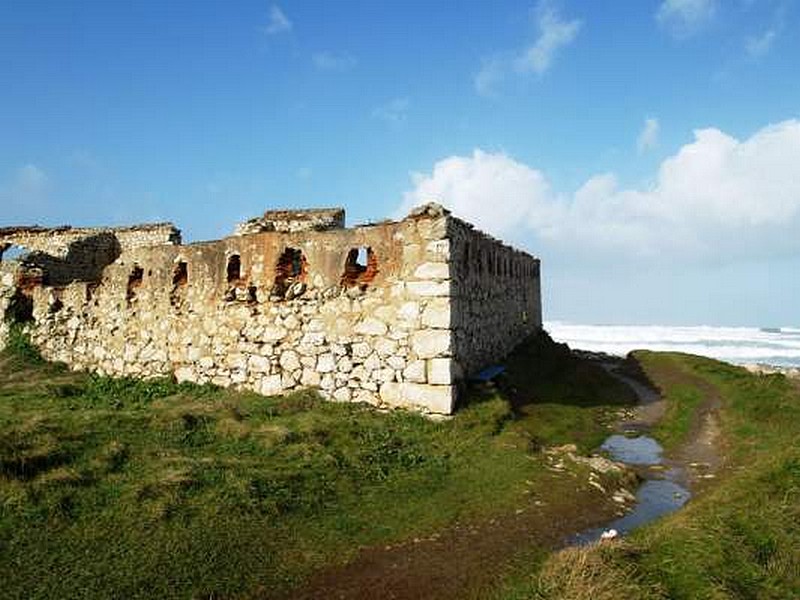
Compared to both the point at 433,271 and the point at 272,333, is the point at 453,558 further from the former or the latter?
the point at 272,333

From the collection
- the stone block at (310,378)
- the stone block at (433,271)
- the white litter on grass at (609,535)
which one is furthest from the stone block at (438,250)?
the white litter on grass at (609,535)

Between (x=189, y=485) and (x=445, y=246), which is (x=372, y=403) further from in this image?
(x=189, y=485)

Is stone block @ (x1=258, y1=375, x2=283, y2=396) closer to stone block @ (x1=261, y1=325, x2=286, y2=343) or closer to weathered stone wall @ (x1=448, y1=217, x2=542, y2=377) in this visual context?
stone block @ (x1=261, y1=325, x2=286, y2=343)

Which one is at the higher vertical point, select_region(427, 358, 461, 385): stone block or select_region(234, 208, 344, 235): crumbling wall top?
select_region(234, 208, 344, 235): crumbling wall top

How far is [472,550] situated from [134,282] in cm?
1312

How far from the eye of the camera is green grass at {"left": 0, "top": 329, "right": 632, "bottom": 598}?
6281mm

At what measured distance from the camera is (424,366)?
12.3 metres

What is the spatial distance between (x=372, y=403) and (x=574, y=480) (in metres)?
4.73

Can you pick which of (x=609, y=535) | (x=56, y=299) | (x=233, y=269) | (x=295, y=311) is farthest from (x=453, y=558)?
(x=56, y=299)

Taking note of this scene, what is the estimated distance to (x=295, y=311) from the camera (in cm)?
1369

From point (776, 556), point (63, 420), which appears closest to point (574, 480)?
point (776, 556)

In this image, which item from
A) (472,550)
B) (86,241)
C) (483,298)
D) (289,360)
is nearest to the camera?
(472,550)

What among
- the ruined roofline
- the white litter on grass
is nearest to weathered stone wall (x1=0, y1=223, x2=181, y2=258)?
A: the ruined roofline

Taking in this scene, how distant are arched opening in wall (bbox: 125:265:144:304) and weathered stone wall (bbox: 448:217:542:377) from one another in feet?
30.1
